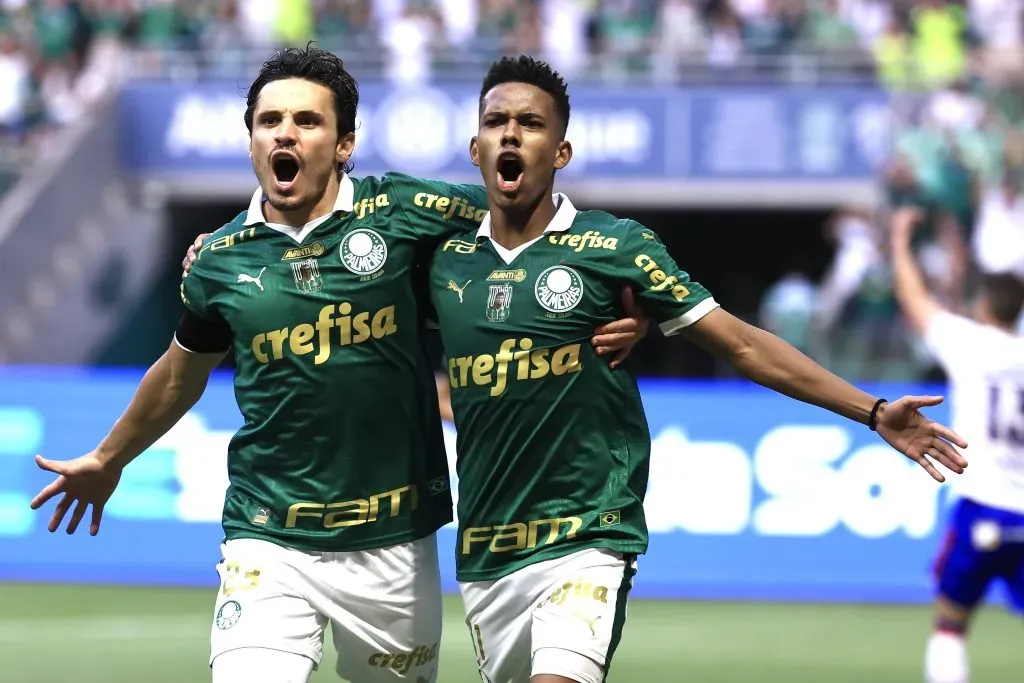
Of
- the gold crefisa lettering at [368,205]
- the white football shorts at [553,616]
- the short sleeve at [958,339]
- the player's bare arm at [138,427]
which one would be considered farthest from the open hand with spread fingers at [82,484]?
the short sleeve at [958,339]

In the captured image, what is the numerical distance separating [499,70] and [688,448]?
7.06 m

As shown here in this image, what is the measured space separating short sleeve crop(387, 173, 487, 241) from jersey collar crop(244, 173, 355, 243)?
15 cm

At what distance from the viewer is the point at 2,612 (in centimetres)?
1152

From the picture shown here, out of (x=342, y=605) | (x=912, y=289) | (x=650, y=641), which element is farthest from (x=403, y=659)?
(x=650, y=641)

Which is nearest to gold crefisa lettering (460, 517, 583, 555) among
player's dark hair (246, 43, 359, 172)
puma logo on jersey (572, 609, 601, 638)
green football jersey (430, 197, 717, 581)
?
green football jersey (430, 197, 717, 581)

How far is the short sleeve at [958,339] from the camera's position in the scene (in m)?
8.32

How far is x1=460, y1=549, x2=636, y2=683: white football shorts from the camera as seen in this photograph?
517 centimetres

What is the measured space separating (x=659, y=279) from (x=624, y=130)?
1608 cm

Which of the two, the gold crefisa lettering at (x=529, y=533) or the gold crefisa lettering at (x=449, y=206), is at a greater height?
the gold crefisa lettering at (x=449, y=206)

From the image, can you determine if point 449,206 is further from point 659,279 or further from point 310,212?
point 659,279

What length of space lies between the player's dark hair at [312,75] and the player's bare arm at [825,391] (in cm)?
135

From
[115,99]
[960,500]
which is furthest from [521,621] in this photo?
[115,99]

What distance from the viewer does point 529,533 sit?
17.6 feet

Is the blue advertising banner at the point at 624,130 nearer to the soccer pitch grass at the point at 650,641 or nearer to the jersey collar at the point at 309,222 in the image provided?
the soccer pitch grass at the point at 650,641
